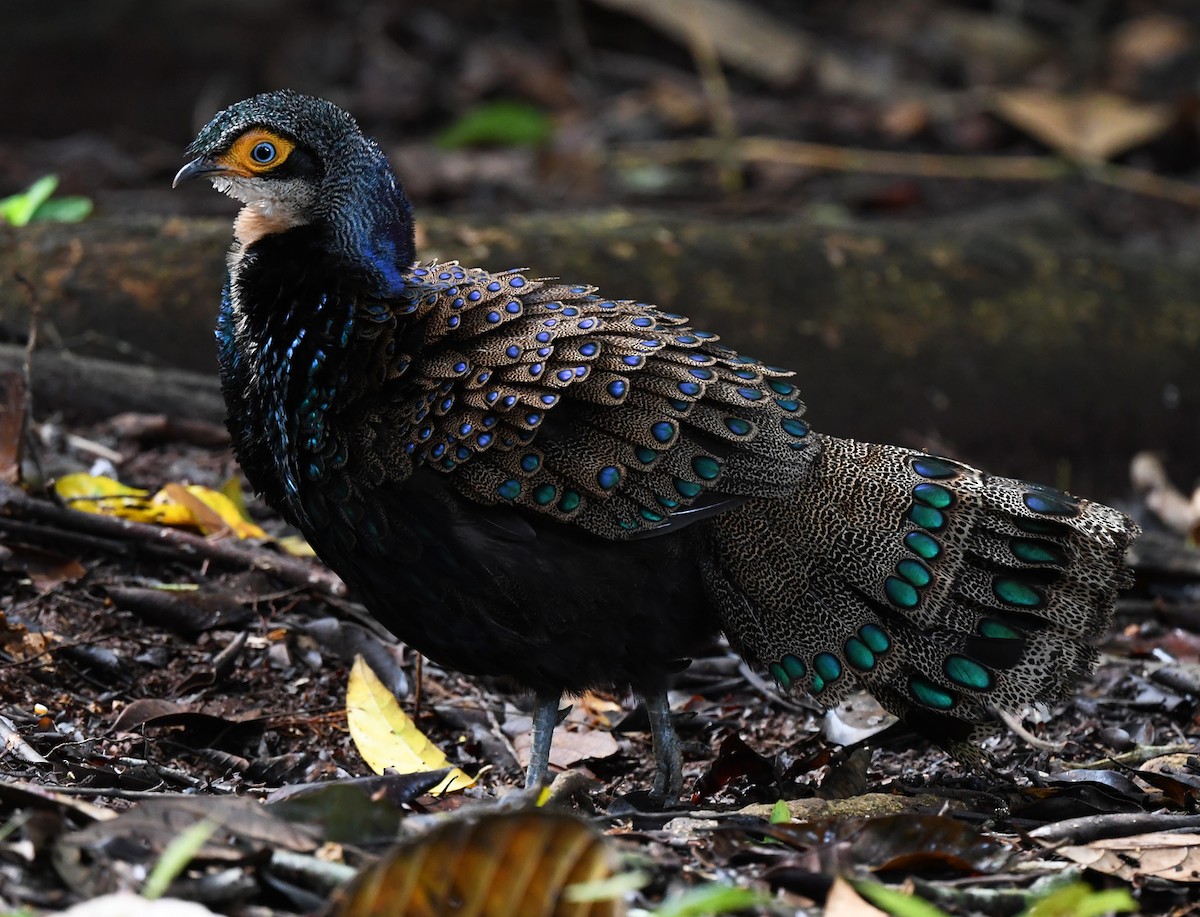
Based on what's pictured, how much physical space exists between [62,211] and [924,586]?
14.0 ft

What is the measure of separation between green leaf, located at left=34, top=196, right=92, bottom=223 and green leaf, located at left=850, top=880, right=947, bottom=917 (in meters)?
4.81

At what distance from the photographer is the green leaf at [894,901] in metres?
2.64

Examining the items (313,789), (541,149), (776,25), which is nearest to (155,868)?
(313,789)

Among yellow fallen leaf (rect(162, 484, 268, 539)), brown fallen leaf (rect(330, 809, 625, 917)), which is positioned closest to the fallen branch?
yellow fallen leaf (rect(162, 484, 268, 539))

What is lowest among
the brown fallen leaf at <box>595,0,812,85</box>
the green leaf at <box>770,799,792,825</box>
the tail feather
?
the green leaf at <box>770,799,792,825</box>

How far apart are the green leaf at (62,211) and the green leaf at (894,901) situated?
15.8 feet

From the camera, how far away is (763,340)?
23.2 ft

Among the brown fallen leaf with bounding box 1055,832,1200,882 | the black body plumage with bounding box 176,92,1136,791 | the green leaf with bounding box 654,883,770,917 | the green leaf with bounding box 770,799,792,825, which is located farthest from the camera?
the black body plumage with bounding box 176,92,1136,791

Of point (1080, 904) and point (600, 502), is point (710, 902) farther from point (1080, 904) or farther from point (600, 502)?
point (600, 502)

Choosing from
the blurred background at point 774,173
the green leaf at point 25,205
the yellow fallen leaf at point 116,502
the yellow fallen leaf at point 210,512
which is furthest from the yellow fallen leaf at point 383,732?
the green leaf at point 25,205

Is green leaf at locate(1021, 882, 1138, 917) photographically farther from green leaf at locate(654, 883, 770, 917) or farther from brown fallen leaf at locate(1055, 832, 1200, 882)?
green leaf at locate(654, 883, 770, 917)

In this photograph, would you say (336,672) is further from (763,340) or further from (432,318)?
(763,340)

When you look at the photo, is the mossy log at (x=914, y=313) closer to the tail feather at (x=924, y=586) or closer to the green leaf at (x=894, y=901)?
the tail feather at (x=924, y=586)

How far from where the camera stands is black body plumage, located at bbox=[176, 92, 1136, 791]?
3875 millimetres
